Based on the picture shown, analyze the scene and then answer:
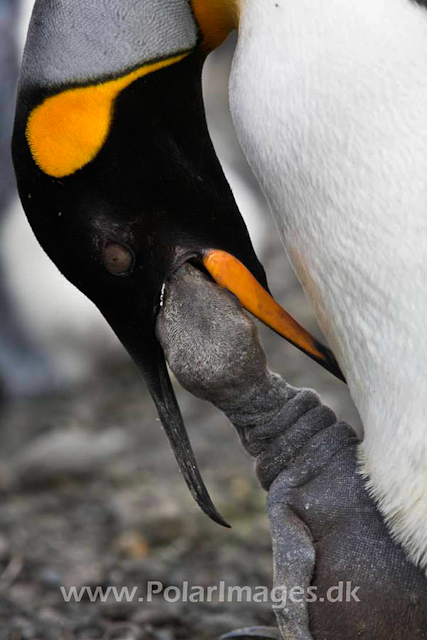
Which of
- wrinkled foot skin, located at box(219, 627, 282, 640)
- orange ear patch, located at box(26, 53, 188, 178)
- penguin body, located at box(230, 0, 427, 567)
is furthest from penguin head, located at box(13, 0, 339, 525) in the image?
wrinkled foot skin, located at box(219, 627, 282, 640)

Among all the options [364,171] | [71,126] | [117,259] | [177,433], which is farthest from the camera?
[177,433]

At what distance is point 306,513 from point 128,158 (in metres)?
0.91

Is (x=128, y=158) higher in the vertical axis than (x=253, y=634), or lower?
higher

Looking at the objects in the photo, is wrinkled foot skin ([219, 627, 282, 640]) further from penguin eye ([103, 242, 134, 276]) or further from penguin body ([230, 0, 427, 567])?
penguin eye ([103, 242, 134, 276])

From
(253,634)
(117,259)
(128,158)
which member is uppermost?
(128,158)

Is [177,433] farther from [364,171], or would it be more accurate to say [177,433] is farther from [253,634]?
[364,171]

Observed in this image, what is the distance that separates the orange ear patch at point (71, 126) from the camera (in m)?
2.77

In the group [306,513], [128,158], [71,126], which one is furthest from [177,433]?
[71,126]

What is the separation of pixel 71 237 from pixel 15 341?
4124 mm

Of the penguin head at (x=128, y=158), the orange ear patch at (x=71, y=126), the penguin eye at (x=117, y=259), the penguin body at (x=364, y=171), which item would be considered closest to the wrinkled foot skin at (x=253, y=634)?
the penguin body at (x=364, y=171)

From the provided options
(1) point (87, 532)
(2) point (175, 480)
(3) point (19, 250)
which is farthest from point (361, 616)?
(3) point (19, 250)

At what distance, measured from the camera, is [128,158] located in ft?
9.36

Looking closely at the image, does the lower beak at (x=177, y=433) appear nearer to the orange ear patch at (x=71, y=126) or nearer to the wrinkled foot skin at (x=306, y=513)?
the wrinkled foot skin at (x=306, y=513)

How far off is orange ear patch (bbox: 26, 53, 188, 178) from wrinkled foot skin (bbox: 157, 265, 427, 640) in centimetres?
36
